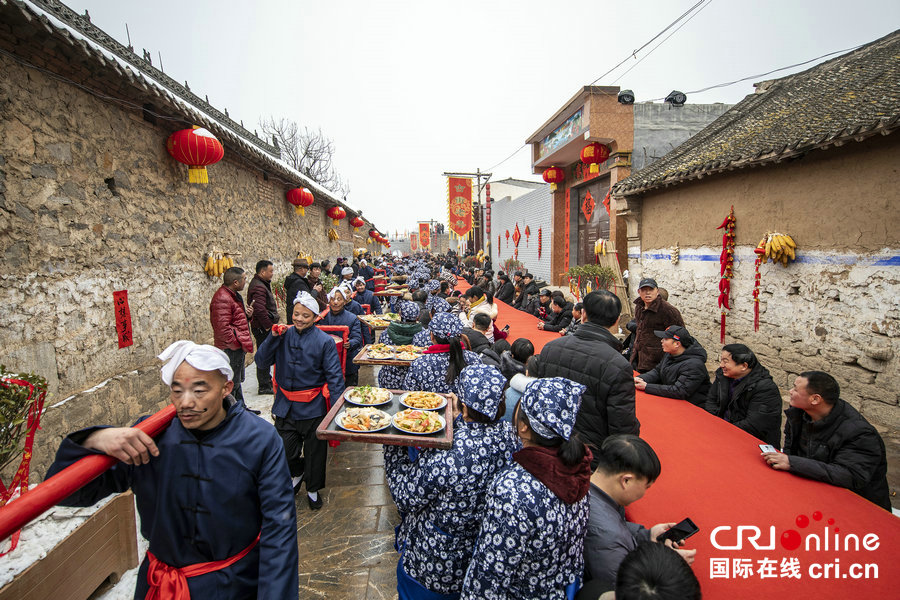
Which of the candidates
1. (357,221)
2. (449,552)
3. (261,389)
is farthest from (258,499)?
(357,221)

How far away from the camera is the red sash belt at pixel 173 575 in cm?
169

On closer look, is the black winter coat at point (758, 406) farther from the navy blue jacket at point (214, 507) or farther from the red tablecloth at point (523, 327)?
the navy blue jacket at point (214, 507)

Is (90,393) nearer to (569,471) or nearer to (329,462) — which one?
(329,462)

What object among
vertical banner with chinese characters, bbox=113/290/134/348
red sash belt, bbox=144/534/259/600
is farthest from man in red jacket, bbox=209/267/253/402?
red sash belt, bbox=144/534/259/600

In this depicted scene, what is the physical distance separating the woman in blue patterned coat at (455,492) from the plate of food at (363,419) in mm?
664

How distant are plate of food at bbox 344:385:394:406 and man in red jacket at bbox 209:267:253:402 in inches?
102

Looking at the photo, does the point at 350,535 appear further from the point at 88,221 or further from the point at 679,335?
the point at 88,221

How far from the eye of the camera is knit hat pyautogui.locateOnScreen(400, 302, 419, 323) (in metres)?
5.54

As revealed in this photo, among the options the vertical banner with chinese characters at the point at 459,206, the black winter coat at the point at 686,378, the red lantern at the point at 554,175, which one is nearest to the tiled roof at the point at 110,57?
the black winter coat at the point at 686,378

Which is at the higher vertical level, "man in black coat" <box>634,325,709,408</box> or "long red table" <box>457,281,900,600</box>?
"man in black coat" <box>634,325,709,408</box>

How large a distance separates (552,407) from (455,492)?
69 centimetres

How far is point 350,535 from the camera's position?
348 centimetres

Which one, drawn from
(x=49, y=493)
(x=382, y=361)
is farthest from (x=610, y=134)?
(x=49, y=493)

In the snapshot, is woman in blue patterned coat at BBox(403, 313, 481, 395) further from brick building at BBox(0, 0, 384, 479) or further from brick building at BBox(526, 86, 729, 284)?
brick building at BBox(526, 86, 729, 284)
